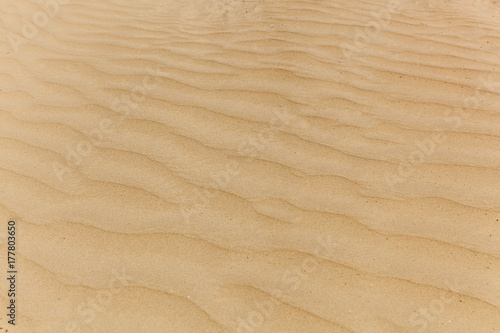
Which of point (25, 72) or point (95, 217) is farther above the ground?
point (25, 72)

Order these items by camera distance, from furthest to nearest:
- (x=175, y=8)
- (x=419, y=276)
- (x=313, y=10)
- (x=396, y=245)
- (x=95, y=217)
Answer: (x=175, y=8) → (x=313, y=10) → (x=95, y=217) → (x=396, y=245) → (x=419, y=276)

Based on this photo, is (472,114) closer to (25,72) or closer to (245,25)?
(245,25)

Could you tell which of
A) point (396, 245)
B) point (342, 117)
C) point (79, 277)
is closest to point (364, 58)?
point (342, 117)

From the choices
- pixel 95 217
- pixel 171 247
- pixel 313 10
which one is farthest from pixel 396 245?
pixel 313 10

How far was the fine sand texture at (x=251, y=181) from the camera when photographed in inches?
59.1

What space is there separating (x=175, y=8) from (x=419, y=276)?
338 cm

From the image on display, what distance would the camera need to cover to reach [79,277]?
1595 mm

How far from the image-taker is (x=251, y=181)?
1.99 metres

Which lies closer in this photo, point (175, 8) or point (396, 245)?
point (396, 245)

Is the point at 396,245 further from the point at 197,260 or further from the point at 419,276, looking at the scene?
the point at 197,260

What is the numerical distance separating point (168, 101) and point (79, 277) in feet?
4.12

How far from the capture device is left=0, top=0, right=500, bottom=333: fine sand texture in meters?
1.50

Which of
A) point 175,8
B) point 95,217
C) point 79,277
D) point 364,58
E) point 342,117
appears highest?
point 175,8

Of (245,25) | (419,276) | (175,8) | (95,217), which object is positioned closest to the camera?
(419,276)
